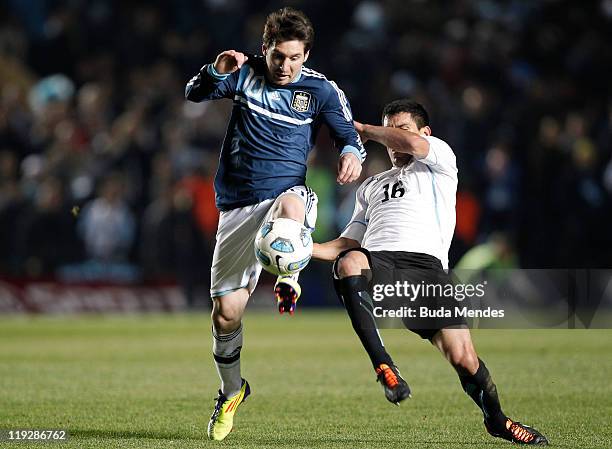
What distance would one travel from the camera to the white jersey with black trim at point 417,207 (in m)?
6.97

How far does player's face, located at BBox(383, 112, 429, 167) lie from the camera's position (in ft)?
23.8

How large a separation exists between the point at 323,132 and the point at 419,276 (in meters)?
11.5

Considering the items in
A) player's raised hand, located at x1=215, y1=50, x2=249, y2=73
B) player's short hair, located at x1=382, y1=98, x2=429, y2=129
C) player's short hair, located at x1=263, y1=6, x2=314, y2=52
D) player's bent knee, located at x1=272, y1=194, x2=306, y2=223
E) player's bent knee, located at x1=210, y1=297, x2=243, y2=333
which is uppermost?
player's short hair, located at x1=263, y1=6, x2=314, y2=52

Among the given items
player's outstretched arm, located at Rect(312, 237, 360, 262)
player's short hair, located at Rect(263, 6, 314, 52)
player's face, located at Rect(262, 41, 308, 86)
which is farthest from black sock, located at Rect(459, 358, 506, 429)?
player's short hair, located at Rect(263, 6, 314, 52)

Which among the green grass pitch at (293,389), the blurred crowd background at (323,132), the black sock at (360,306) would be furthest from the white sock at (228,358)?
the blurred crowd background at (323,132)

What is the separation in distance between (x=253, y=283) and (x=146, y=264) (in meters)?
11.1

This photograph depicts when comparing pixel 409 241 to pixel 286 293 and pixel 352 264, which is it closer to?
pixel 352 264

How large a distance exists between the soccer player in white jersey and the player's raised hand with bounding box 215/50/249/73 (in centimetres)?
87

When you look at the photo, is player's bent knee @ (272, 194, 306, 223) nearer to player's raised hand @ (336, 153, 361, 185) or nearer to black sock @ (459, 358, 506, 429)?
player's raised hand @ (336, 153, 361, 185)

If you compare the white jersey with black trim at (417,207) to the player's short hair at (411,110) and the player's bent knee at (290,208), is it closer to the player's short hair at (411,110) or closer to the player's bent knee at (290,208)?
the player's short hair at (411,110)

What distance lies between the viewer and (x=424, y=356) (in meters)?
12.1

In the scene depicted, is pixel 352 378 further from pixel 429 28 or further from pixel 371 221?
pixel 429 28

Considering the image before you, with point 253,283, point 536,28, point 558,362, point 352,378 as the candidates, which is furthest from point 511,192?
point 253,283

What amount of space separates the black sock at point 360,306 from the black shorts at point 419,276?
0.12 meters
